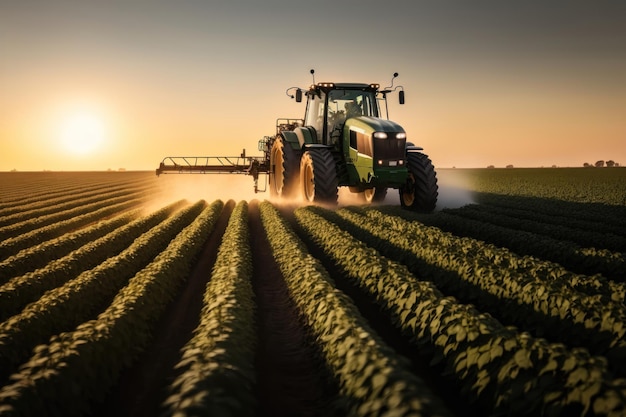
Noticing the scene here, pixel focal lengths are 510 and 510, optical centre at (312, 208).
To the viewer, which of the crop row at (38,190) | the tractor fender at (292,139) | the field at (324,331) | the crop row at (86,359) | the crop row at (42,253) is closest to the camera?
the field at (324,331)

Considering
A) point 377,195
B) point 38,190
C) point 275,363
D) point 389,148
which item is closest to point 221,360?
point 275,363

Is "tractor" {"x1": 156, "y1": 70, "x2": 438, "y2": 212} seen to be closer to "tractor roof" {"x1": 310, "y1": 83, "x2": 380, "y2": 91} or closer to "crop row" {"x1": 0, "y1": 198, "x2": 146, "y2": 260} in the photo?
"tractor roof" {"x1": 310, "y1": 83, "x2": 380, "y2": 91}

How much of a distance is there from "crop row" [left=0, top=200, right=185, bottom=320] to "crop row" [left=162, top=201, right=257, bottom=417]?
3.13m

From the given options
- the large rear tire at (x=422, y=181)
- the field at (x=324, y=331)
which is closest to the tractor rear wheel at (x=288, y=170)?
the large rear tire at (x=422, y=181)

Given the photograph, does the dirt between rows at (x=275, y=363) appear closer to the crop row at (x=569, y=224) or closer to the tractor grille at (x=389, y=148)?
the crop row at (x=569, y=224)

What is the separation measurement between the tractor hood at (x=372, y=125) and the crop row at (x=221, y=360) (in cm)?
895

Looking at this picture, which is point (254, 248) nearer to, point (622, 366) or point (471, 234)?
point (471, 234)

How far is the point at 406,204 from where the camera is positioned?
60.7 ft

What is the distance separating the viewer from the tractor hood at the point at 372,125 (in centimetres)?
1631

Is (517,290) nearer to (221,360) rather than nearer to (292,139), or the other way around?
(221,360)

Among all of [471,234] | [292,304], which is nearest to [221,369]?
[292,304]

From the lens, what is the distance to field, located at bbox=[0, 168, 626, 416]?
14.4 ft

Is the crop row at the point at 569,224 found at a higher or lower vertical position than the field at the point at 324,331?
higher

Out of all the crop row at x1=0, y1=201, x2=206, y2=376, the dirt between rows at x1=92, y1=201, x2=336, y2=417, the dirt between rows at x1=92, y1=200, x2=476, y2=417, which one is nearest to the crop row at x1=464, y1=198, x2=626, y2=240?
the dirt between rows at x1=92, y1=200, x2=476, y2=417
